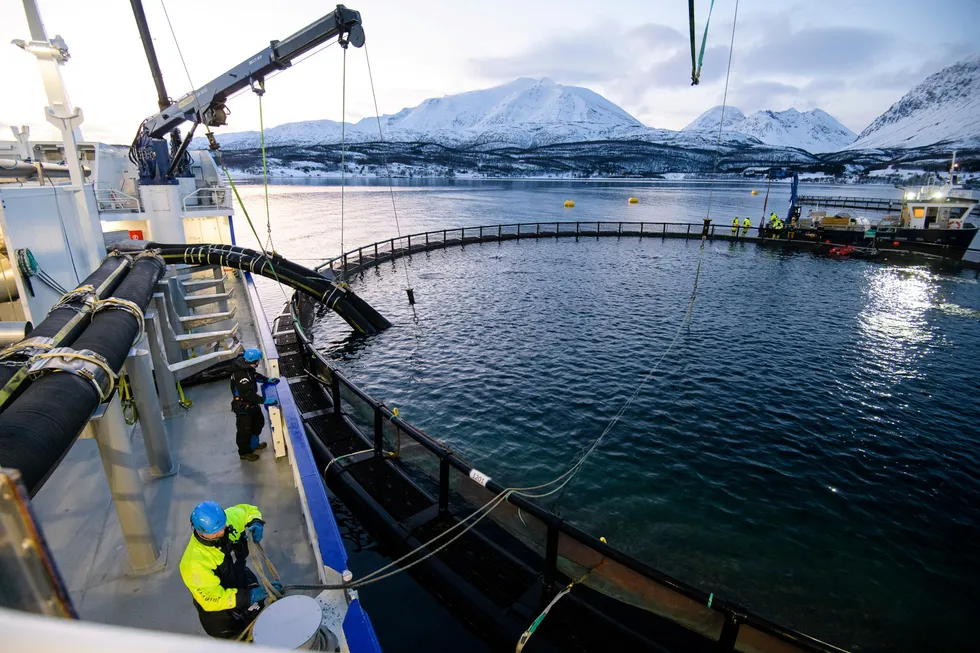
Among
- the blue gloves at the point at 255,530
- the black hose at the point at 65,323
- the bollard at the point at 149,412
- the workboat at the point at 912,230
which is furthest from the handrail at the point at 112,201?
the workboat at the point at 912,230

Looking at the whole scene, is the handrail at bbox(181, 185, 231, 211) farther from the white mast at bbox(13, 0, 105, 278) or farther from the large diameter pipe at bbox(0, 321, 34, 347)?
the large diameter pipe at bbox(0, 321, 34, 347)

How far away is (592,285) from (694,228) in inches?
1279

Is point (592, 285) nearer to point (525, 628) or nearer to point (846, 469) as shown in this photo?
point (846, 469)

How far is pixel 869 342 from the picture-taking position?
20375mm

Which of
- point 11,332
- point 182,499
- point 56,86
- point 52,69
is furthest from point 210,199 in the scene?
point 11,332

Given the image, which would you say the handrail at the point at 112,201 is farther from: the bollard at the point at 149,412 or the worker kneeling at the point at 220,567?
the worker kneeling at the point at 220,567

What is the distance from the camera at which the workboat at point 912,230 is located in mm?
38750

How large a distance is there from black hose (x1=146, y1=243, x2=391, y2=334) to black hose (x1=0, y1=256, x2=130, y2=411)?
9.30 meters

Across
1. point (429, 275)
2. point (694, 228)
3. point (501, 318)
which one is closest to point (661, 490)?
point (501, 318)

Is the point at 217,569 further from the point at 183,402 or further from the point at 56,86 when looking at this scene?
the point at 56,86

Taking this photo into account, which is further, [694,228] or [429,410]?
[694,228]

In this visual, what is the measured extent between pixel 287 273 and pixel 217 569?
17766 mm

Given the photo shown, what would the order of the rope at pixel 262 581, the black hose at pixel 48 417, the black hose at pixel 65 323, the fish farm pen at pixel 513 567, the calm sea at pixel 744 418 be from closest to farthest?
the black hose at pixel 48 417, the black hose at pixel 65 323, the rope at pixel 262 581, the fish farm pen at pixel 513 567, the calm sea at pixel 744 418

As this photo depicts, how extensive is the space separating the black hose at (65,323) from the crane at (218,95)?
14.2 meters
